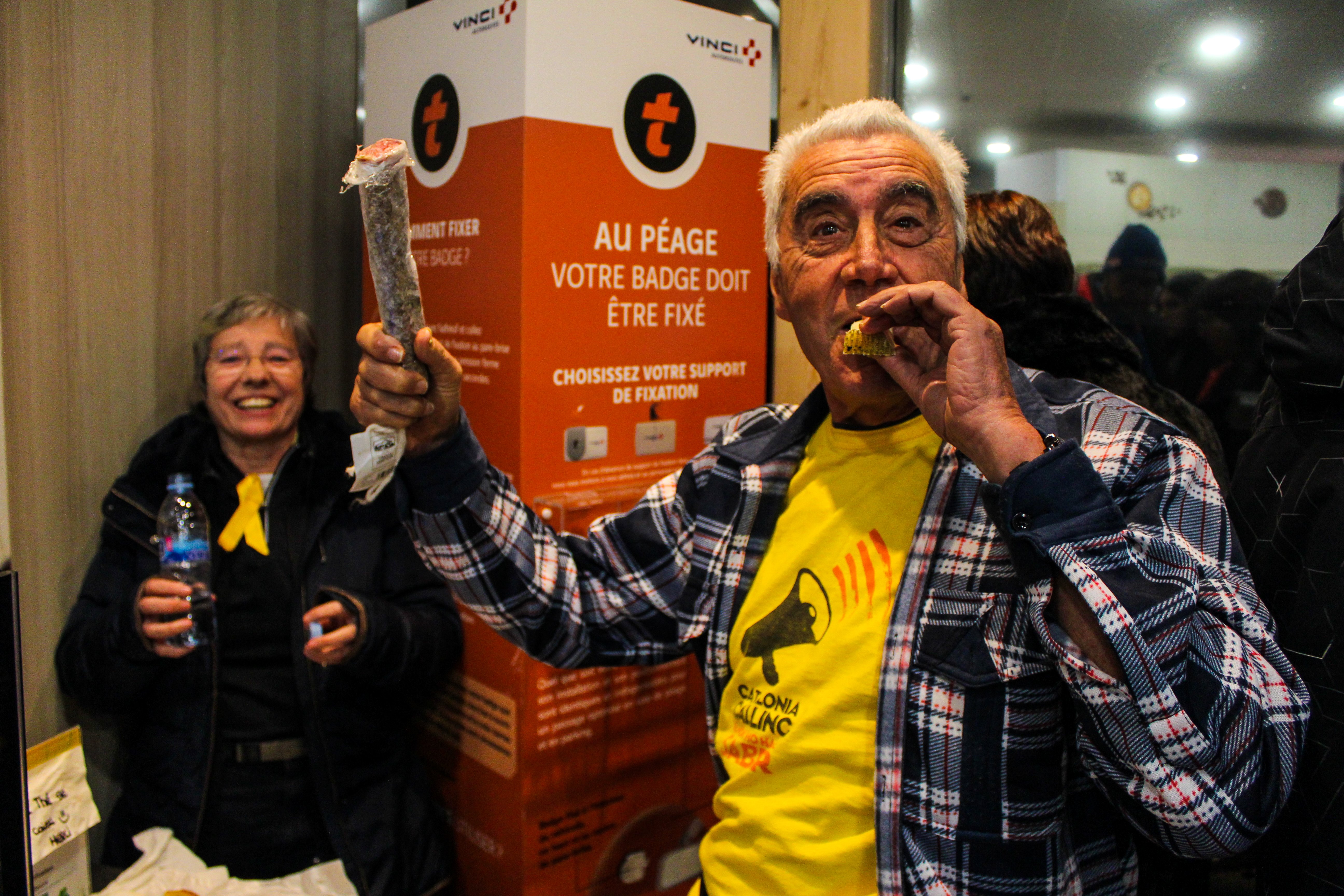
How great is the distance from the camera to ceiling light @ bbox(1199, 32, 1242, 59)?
2027mm

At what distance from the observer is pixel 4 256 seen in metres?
2.13

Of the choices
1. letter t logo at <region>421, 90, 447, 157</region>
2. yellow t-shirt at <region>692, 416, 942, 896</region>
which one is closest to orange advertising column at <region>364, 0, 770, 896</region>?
letter t logo at <region>421, 90, 447, 157</region>

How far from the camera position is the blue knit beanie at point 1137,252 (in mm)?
2180

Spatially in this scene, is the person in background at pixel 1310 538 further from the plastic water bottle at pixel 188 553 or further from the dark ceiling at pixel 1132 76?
the plastic water bottle at pixel 188 553

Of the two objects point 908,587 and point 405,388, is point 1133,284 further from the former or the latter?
point 405,388

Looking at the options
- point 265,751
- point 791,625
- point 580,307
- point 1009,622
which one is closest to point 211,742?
point 265,751

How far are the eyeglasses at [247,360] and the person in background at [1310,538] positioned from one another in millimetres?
2060

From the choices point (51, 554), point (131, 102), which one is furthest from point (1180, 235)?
point (51, 554)

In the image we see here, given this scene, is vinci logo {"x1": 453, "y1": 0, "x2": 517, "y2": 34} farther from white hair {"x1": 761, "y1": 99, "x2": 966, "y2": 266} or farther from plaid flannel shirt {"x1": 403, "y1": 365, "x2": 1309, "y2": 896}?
plaid flannel shirt {"x1": 403, "y1": 365, "x2": 1309, "y2": 896}

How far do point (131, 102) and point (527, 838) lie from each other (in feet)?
6.66

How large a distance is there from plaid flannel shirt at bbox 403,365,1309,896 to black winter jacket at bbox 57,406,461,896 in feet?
2.33

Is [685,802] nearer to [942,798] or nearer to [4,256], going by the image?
[942,798]

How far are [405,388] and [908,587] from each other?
70 cm

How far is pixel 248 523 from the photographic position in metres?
2.24
